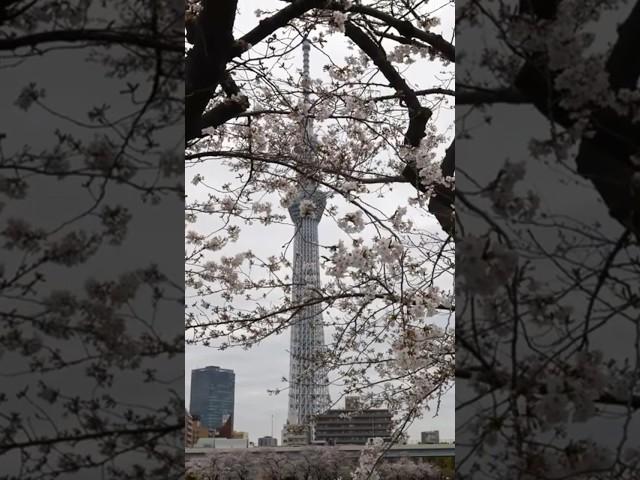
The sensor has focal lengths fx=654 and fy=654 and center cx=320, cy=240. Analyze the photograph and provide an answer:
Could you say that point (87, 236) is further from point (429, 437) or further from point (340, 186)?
point (429, 437)

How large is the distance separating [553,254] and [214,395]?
208 inches

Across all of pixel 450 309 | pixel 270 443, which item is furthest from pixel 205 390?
pixel 450 309

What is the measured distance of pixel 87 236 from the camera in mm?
806

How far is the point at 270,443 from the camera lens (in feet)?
21.4

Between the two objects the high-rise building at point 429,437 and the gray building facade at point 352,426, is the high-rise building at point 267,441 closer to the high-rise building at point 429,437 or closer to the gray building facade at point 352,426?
the gray building facade at point 352,426

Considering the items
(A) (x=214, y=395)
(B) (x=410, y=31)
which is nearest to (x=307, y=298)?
(B) (x=410, y=31)

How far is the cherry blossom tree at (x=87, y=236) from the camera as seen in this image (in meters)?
0.79

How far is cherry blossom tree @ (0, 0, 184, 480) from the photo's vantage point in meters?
0.79

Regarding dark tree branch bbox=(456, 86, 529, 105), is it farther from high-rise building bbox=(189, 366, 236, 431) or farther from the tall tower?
high-rise building bbox=(189, 366, 236, 431)

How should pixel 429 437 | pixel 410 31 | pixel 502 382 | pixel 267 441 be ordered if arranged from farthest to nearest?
pixel 267 441, pixel 429 437, pixel 410 31, pixel 502 382

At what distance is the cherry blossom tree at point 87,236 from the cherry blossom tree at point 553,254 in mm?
369

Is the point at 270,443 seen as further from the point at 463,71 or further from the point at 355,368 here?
the point at 463,71

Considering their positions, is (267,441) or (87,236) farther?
(267,441)

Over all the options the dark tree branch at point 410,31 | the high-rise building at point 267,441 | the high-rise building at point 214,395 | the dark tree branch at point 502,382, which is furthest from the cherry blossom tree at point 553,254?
the high-rise building at point 267,441
